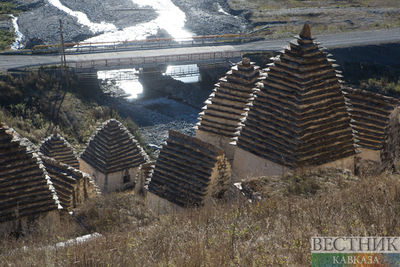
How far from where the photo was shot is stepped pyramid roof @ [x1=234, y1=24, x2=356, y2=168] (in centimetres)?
1822

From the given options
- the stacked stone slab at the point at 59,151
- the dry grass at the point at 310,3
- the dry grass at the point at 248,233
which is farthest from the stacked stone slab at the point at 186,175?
the dry grass at the point at 310,3

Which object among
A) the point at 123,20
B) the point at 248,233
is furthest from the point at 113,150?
the point at 123,20

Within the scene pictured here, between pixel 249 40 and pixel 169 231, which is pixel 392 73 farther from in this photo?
pixel 169 231

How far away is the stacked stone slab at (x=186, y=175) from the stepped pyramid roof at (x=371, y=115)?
19.6 ft

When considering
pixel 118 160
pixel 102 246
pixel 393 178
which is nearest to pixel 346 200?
pixel 393 178

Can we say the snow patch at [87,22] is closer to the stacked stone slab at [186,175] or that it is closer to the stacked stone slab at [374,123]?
the stacked stone slab at [186,175]

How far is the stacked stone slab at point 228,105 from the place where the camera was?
2147 centimetres

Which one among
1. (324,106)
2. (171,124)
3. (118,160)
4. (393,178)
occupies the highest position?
(324,106)

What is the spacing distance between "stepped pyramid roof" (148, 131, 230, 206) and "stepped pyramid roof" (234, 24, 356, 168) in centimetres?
141

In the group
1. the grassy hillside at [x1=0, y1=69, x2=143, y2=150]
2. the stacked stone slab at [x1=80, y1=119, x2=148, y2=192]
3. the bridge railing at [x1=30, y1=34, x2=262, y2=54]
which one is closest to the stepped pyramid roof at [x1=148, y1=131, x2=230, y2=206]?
the stacked stone slab at [x1=80, y1=119, x2=148, y2=192]

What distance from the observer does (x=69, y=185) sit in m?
20.5

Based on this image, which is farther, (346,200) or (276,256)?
(346,200)

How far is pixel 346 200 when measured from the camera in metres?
13.1

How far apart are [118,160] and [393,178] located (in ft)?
48.2
